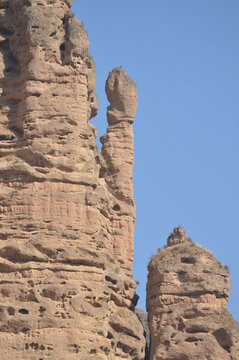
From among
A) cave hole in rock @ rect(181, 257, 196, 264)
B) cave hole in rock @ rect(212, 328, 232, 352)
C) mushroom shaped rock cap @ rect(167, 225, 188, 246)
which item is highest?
mushroom shaped rock cap @ rect(167, 225, 188, 246)

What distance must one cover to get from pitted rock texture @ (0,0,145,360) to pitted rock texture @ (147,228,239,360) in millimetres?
1146

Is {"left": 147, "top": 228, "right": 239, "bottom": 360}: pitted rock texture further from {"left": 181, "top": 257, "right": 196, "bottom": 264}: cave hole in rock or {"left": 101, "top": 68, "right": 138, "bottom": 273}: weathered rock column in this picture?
{"left": 101, "top": 68, "right": 138, "bottom": 273}: weathered rock column

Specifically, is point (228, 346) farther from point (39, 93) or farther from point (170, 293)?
point (39, 93)

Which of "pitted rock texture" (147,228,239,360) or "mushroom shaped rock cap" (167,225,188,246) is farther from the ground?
"mushroom shaped rock cap" (167,225,188,246)

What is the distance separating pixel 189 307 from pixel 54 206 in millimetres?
8697

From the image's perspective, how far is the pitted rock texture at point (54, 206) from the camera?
42.8m

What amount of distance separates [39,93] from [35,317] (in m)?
9.27

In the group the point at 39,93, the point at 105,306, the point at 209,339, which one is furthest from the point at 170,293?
the point at 39,93

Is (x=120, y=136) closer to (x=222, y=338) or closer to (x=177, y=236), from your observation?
(x=177, y=236)

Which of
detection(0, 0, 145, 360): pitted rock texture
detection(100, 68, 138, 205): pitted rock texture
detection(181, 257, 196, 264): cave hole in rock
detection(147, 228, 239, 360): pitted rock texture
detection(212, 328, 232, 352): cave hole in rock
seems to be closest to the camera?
detection(0, 0, 145, 360): pitted rock texture

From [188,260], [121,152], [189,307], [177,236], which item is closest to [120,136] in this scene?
[121,152]

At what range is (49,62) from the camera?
47312mm

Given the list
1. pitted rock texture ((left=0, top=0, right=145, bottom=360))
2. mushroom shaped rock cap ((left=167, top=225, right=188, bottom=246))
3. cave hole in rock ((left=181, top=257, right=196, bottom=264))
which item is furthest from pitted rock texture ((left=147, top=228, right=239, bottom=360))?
mushroom shaped rock cap ((left=167, top=225, right=188, bottom=246))

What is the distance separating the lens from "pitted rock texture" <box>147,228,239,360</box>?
4906 cm
